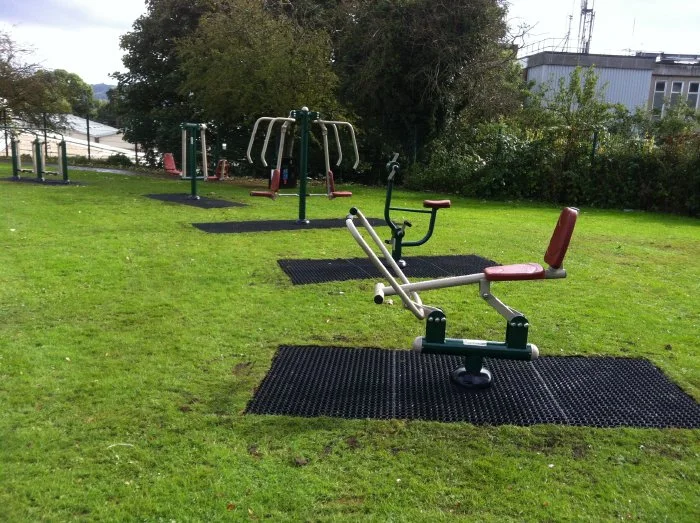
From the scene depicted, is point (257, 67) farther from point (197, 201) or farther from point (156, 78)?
point (156, 78)

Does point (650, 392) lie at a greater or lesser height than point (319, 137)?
lesser

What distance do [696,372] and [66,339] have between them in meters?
4.12

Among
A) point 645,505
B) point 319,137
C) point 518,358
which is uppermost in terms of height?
point 319,137

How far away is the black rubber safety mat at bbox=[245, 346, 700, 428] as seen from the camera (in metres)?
3.34

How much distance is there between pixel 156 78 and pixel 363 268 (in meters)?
18.6

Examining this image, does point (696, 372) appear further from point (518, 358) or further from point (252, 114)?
point (252, 114)

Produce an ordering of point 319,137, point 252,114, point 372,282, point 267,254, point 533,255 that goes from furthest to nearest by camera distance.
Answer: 1. point 319,137
2. point 252,114
3. point 533,255
4. point 267,254
5. point 372,282

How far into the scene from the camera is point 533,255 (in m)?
7.69

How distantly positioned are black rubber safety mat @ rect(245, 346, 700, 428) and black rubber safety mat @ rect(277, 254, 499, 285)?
198cm

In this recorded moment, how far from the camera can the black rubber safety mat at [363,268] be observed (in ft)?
20.3

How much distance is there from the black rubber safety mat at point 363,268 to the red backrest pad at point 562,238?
2.73m

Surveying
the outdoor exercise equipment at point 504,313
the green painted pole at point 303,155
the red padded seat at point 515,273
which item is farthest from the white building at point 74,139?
the red padded seat at point 515,273

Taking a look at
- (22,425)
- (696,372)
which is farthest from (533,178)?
(22,425)

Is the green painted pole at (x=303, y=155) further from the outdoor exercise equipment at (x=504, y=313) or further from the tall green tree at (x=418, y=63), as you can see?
the tall green tree at (x=418, y=63)
